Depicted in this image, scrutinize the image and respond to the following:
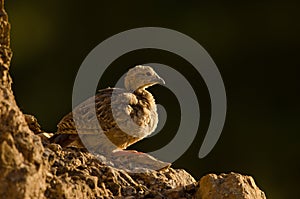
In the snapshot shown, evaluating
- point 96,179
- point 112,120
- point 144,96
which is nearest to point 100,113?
point 112,120

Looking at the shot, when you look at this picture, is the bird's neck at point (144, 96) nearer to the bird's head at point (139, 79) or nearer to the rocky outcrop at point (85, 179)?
the bird's head at point (139, 79)

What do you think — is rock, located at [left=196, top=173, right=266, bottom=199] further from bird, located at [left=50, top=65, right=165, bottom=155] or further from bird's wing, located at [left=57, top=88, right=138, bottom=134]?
bird's wing, located at [left=57, top=88, right=138, bottom=134]

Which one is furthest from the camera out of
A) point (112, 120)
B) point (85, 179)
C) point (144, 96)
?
point (144, 96)

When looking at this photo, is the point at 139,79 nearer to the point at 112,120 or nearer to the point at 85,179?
the point at 112,120

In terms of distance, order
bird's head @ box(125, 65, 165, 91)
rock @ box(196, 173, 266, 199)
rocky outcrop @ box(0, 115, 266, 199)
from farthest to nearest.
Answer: bird's head @ box(125, 65, 165, 91), rock @ box(196, 173, 266, 199), rocky outcrop @ box(0, 115, 266, 199)

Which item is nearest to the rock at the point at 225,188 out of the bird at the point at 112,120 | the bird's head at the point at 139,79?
the bird at the point at 112,120

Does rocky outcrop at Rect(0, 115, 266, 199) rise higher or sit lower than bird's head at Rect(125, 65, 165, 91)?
lower

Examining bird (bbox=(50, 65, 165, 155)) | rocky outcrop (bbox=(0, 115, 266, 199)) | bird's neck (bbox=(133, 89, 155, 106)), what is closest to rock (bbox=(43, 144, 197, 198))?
rocky outcrop (bbox=(0, 115, 266, 199))

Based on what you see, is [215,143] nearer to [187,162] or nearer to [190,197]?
[187,162]
